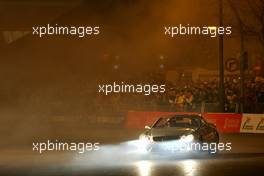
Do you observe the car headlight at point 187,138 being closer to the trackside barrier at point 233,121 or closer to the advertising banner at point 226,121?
the trackside barrier at point 233,121

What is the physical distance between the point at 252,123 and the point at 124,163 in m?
11.7

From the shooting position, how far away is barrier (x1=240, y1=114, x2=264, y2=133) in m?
24.4

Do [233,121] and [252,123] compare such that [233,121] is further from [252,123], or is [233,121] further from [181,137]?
[181,137]

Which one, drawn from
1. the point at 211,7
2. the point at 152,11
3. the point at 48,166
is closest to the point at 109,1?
the point at 152,11

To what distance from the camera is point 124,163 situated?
45.7ft

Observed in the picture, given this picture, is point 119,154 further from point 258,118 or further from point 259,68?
point 259,68

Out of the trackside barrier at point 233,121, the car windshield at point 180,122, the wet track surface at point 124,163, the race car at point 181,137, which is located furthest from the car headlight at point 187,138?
the trackside barrier at point 233,121

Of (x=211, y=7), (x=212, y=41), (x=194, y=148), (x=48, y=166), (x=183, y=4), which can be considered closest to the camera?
(x=48, y=166)

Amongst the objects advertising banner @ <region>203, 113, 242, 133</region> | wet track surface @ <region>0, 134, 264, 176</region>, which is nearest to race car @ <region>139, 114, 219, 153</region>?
wet track surface @ <region>0, 134, 264, 176</region>

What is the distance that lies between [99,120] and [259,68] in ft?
21.7

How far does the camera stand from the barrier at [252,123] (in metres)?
24.4

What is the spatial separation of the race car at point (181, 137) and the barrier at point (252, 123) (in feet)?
28.0

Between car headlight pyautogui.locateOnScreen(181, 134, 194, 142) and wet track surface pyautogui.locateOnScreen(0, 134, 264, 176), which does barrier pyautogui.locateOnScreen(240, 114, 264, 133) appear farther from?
car headlight pyautogui.locateOnScreen(181, 134, 194, 142)

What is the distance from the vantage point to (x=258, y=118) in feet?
80.5
